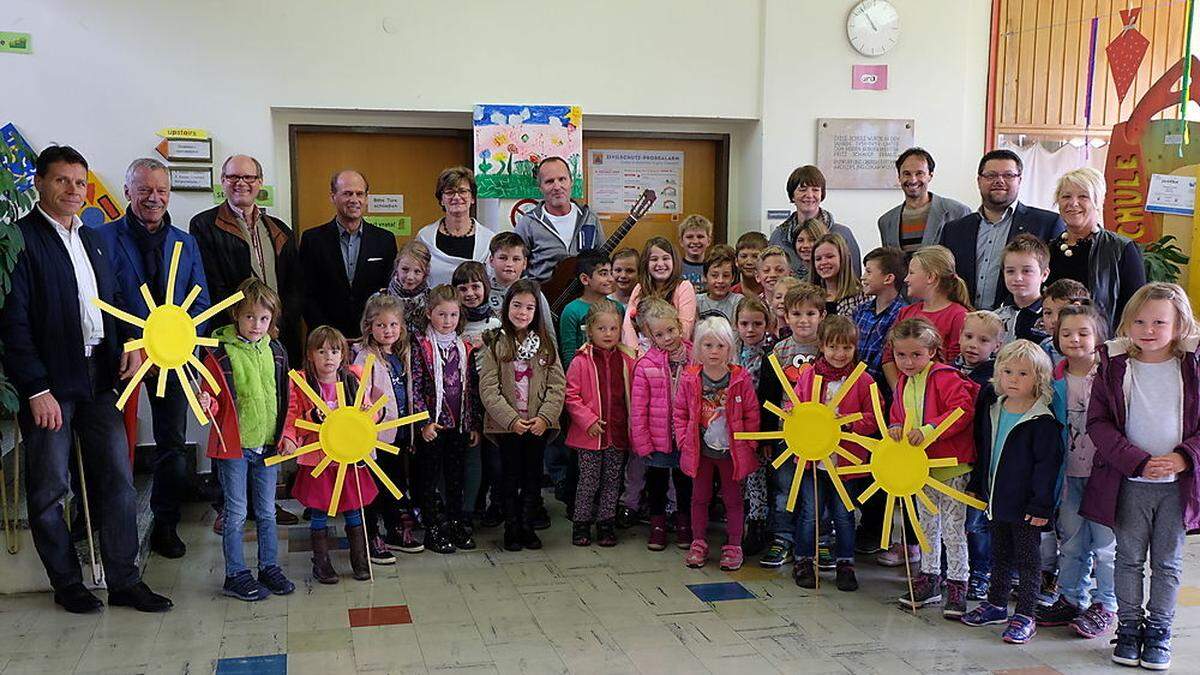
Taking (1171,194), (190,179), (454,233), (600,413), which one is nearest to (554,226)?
Answer: (454,233)

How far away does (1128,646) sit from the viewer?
292 cm

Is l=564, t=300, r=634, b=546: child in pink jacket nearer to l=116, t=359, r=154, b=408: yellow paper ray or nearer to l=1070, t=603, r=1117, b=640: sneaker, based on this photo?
l=116, t=359, r=154, b=408: yellow paper ray

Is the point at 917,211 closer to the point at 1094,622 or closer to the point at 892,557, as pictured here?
the point at 892,557

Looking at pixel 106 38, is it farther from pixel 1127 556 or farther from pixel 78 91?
pixel 1127 556

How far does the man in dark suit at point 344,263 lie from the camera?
14.2ft

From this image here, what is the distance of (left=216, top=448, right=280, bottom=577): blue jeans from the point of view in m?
3.41

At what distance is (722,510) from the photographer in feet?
14.5

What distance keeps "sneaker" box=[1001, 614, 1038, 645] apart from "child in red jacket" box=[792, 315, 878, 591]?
1.92 feet

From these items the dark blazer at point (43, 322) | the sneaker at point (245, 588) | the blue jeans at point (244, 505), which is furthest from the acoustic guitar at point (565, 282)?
the dark blazer at point (43, 322)

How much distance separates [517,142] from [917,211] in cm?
200

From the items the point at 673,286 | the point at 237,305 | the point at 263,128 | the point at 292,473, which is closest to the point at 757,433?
the point at 673,286

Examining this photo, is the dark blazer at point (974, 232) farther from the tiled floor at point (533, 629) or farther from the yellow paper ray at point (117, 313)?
the yellow paper ray at point (117, 313)

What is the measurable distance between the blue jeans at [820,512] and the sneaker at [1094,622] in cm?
75

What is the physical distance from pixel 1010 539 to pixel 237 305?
265 cm
